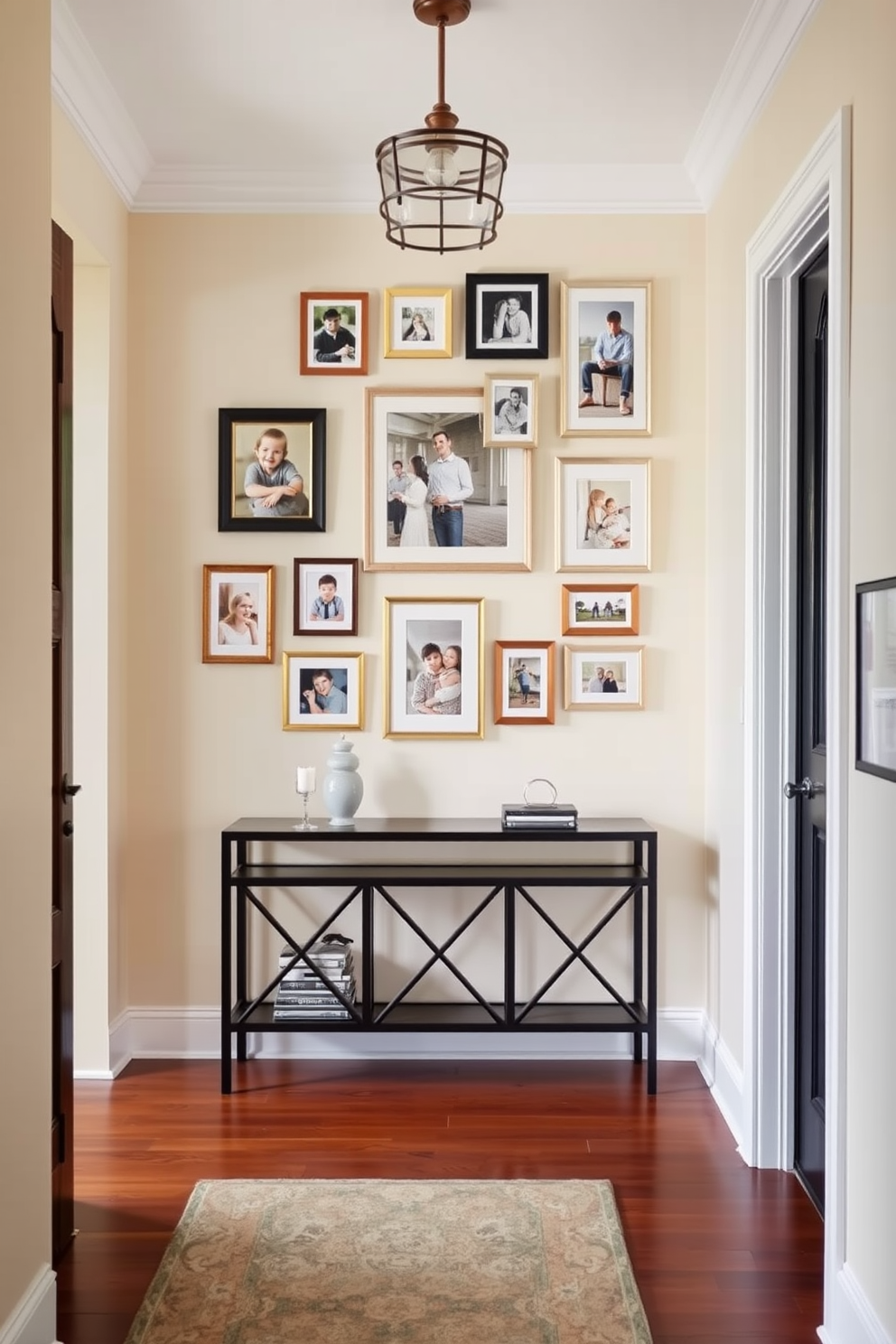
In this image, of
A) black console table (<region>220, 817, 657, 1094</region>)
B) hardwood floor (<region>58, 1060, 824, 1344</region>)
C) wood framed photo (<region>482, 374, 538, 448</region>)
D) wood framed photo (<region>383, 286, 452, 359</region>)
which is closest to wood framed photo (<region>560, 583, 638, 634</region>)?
wood framed photo (<region>482, 374, 538, 448</region>)

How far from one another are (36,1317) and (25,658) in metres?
1.23

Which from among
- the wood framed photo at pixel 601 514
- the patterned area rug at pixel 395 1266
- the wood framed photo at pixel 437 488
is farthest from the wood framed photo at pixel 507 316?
the patterned area rug at pixel 395 1266

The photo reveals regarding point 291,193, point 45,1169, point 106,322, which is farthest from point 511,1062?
point 291,193

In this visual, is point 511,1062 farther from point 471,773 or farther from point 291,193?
point 291,193

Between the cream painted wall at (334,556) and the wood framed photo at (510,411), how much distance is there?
0.06 metres

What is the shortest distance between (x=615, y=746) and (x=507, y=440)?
1078 millimetres

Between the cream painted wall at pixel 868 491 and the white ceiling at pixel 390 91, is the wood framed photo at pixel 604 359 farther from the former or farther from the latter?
the cream painted wall at pixel 868 491

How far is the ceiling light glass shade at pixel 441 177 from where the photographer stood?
97.3 inches

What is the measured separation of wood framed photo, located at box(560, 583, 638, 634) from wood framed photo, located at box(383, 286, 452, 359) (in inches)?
35.8

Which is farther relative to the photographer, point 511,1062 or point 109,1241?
point 511,1062

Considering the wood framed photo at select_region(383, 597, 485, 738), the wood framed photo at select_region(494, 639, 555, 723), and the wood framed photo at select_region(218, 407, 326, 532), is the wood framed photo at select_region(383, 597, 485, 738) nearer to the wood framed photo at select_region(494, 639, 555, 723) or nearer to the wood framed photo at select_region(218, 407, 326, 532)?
the wood framed photo at select_region(494, 639, 555, 723)

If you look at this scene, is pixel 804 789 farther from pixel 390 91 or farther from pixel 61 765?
pixel 390 91

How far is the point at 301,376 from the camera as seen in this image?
392 centimetres

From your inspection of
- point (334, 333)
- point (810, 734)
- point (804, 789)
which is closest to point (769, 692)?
point (810, 734)
